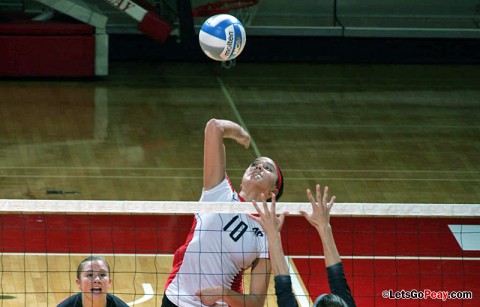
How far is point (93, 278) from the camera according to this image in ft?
21.7

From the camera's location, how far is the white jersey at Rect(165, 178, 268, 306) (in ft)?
20.0

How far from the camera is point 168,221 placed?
12.4 metres

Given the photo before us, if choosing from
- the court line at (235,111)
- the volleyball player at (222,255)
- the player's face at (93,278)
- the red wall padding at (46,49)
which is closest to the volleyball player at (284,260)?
the volleyball player at (222,255)

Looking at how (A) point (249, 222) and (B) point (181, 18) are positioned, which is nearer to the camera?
(A) point (249, 222)

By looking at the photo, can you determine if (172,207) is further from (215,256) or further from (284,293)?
(284,293)

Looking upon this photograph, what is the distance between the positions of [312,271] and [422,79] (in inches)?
464

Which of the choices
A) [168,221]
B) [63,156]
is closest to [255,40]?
[63,156]

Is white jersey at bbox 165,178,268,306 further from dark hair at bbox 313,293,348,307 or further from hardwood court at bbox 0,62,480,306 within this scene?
hardwood court at bbox 0,62,480,306

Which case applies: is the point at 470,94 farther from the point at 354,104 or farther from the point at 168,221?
the point at 168,221

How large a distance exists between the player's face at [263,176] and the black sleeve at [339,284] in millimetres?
1122

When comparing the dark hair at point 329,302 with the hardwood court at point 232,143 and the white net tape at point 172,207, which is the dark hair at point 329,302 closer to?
the white net tape at point 172,207

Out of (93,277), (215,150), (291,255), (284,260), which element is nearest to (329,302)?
(284,260)

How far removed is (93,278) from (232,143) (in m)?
9.98

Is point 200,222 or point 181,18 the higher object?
point 181,18
